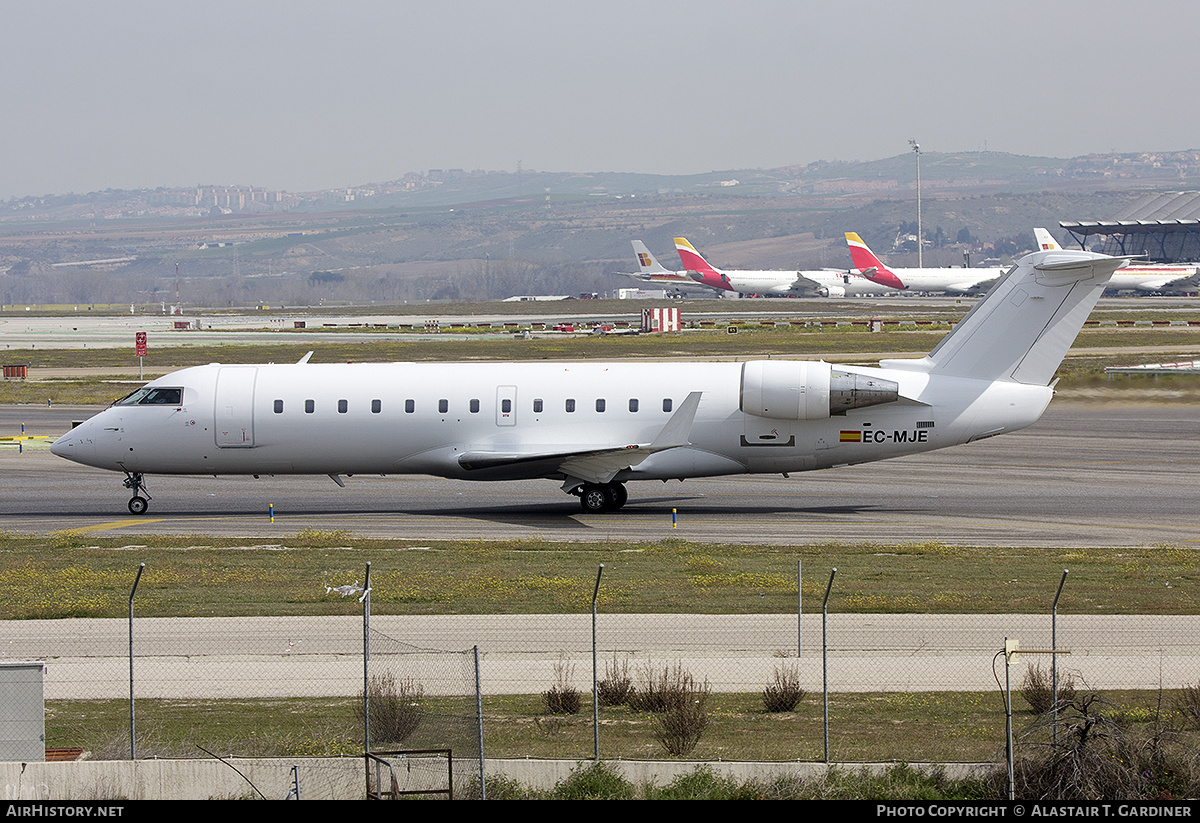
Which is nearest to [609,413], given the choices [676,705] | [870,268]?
[676,705]

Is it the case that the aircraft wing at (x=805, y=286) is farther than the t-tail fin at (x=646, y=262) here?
No

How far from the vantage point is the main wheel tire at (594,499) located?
3341 cm

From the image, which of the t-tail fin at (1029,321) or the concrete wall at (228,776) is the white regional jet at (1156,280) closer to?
the t-tail fin at (1029,321)

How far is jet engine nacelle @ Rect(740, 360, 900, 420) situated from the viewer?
105 ft

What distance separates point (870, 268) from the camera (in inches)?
6978

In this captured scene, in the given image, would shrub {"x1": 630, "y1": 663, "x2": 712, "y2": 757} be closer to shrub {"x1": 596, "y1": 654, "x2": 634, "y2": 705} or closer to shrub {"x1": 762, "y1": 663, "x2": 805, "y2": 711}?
shrub {"x1": 596, "y1": 654, "x2": 634, "y2": 705}

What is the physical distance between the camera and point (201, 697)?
17.2 meters

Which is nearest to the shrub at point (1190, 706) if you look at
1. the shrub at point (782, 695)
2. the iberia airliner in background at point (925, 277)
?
the shrub at point (782, 695)

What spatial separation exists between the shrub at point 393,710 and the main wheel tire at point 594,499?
1705 centimetres

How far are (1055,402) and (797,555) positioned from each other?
2620 cm

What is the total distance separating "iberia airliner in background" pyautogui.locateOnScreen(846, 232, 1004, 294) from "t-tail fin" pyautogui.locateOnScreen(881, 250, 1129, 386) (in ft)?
457

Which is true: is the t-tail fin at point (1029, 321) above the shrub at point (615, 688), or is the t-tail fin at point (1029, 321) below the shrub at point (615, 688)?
above

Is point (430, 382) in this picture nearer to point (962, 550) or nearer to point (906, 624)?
point (962, 550)

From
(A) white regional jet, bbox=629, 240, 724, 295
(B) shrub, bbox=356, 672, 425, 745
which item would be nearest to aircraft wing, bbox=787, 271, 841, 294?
(A) white regional jet, bbox=629, 240, 724, 295
